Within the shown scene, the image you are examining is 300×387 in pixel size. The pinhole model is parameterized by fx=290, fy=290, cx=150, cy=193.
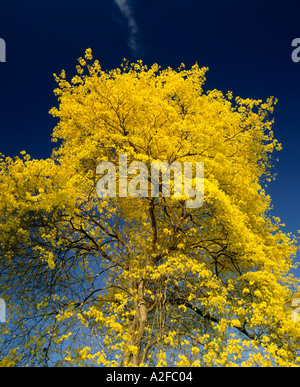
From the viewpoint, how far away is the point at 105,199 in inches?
395

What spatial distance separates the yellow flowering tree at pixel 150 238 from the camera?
7.25 meters

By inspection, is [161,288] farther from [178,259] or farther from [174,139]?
[174,139]

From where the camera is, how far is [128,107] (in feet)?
35.2

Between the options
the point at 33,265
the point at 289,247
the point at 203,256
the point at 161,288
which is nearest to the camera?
the point at 161,288

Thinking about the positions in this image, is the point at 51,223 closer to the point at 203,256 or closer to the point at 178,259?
the point at 178,259

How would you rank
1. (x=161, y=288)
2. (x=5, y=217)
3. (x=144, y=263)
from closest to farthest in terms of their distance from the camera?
(x=5, y=217) < (x=161, y=288) < (x=144, y=263)

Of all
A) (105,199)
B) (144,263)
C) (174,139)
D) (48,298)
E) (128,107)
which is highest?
(128,107)

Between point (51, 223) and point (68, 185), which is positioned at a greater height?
point (68, 185)

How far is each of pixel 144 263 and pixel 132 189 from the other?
2740mm

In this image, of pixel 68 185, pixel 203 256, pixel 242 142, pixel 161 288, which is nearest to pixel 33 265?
pixel 68 185

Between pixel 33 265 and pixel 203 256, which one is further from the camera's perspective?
pixel 203 256

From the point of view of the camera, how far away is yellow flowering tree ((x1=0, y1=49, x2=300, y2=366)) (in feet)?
23.8

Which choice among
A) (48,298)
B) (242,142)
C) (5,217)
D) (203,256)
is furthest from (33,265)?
(242,142)

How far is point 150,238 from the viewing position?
32.8ft
